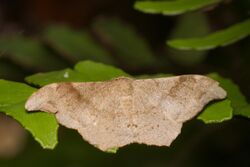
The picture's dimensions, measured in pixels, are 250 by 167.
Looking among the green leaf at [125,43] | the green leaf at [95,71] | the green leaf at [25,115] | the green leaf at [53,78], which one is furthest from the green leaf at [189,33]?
the green leaf at [25,115]

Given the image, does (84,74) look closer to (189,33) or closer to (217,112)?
(217,112)

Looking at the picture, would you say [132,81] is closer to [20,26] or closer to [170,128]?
[170,128]

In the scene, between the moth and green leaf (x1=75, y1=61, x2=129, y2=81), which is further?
green leaf (x1=75, y1=61, x2=129, y2=81)

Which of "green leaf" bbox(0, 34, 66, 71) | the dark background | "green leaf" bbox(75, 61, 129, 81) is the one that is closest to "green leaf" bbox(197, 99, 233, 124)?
"green leaf" bbox(75, 61, 129, 81)

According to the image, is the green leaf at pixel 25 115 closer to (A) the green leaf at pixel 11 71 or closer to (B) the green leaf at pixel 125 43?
(A) the green leaf at pixel 11 71

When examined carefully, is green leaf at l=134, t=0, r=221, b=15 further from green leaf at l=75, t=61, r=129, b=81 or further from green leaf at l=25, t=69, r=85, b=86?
green leaf at l=25, t=69, r=85, b=86

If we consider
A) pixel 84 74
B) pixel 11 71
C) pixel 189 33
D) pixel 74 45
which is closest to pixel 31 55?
pixel 11 71
